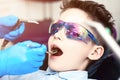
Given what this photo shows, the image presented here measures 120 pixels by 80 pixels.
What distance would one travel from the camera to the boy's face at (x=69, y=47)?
35.7 inches

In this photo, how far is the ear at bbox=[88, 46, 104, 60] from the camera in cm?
95

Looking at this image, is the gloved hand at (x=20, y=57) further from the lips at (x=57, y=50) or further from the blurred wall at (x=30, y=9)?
the blurred wall at (x=30, y=9)

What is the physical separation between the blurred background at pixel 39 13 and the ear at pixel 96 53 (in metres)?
0.07

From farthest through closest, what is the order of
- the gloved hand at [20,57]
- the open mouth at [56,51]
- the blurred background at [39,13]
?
the blurred background at [39,13] → the open mouth at [56,51] → the gloved hand at [20,57]

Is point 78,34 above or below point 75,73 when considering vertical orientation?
above

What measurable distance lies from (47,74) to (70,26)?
7.1 inches

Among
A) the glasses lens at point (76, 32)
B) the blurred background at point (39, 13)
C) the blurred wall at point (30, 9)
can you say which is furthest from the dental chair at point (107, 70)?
the blurred wall at point (30, 9)

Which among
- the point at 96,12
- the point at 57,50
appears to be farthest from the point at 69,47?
the point at 96,12

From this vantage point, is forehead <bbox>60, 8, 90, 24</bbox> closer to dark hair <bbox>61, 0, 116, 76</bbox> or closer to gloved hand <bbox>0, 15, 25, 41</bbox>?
dark hair <bbox>61, 0, 116, 76</bbox>

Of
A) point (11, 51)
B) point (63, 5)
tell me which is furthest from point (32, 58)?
point (63, 5)

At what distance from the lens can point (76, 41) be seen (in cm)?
92

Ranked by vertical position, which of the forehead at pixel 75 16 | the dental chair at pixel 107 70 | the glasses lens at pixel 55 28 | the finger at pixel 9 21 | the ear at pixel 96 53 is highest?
the forehead at pixel 75 16

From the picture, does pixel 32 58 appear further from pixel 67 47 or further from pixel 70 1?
pixel 70 1

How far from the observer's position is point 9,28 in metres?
0.98
